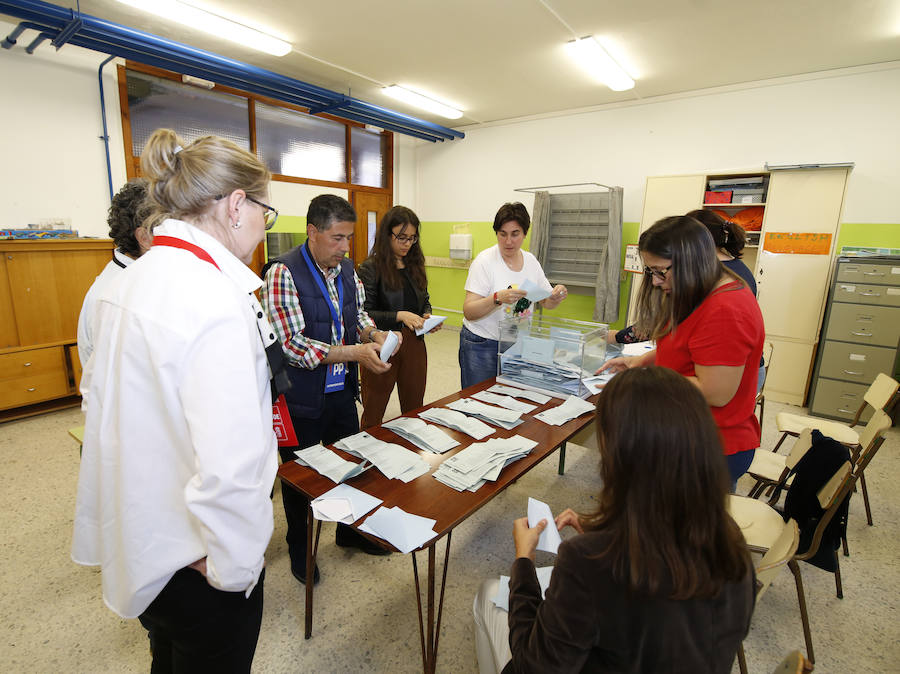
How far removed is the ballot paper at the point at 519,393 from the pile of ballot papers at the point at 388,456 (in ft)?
2.60

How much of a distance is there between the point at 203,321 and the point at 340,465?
35.9 inches

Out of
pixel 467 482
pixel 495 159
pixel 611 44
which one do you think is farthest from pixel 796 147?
pixel 467 482

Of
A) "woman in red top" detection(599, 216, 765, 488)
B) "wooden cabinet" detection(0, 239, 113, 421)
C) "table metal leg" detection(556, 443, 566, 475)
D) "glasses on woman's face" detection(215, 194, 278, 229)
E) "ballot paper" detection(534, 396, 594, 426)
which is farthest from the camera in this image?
"wooden cabinet" detection(0, 239, 113, 421)

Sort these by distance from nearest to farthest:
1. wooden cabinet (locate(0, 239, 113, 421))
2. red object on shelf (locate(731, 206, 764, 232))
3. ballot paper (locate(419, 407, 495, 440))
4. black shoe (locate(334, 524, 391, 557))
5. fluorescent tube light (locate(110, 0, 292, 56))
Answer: ballot paper (locate(419, 407, 495, 440)) < black shoe (locate(334, 524, 391, 557)) < fluorescent tube light (locate(110, 0, 292, 56)) < wooden cabinet (locate(0, 239, 113, 421)) < red object on shelf (locate(731, 206, 764, 232))

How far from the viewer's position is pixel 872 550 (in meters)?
2.40

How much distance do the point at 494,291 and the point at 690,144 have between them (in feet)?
13.1

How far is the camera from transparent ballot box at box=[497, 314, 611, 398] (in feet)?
7.54

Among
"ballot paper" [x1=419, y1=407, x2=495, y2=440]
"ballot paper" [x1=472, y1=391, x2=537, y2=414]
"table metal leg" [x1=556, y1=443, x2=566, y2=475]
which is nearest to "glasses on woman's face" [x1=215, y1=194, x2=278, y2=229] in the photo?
"ballot paper" [x1=419, y1=407, x2=495, y2=440]

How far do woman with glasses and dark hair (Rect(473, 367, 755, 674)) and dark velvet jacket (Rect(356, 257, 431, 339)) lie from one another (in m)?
1.98

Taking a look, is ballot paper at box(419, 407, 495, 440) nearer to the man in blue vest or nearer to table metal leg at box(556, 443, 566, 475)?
the man in blue vest

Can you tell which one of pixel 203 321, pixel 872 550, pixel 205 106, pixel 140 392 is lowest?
pixel 872 550

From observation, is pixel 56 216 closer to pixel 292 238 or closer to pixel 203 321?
pixel 292 238

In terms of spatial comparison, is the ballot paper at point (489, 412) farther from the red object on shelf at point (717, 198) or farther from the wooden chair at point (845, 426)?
the red object on shelf at point (717, 198)

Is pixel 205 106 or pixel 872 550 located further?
pixel 205 106
